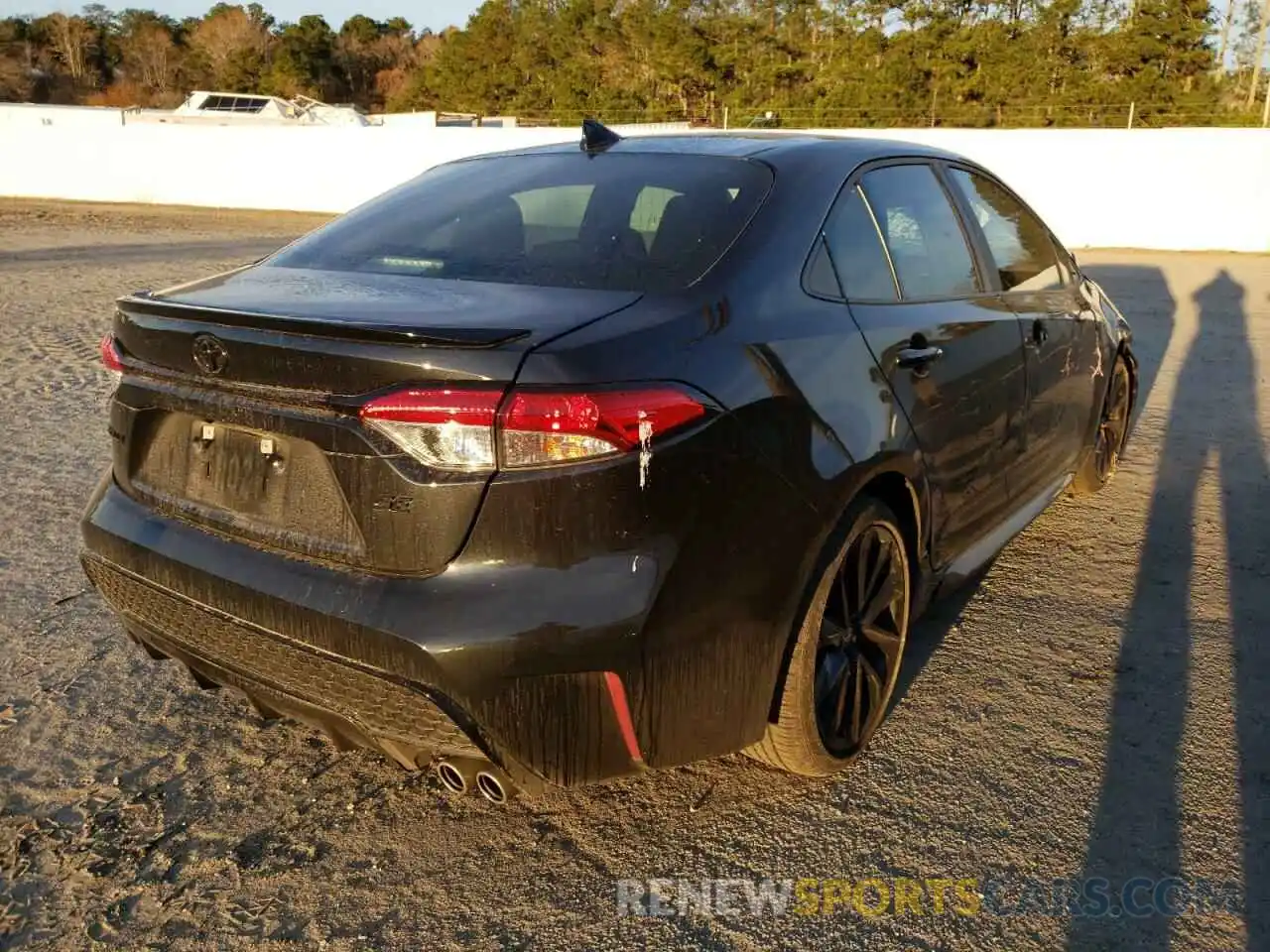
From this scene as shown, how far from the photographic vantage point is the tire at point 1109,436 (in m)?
4.89

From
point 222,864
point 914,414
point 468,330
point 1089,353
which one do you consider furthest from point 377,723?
point 1089,353

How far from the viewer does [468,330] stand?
2.04 metres

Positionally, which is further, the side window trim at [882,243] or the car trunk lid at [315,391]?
the side window trim at [882,243]

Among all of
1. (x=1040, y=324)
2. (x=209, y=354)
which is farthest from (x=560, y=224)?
(x=1040, y=324)

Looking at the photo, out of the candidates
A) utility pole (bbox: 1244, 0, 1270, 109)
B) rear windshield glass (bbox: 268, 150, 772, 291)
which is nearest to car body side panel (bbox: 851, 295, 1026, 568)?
rear windshield glass (bbox: 268, 150, 772, 291)

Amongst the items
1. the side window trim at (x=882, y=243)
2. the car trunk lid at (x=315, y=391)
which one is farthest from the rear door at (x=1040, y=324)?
the car trunk lid at (x=315, y=391)

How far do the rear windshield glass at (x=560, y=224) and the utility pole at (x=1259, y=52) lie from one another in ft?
116

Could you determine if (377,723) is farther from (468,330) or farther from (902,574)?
(902,574)

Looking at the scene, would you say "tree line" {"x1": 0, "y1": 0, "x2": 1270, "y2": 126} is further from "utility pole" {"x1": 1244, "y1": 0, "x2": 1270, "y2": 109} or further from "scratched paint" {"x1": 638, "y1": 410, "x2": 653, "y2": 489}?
"scratched paint" {"x1": 638, "y1": 410, "x2": 653, "y2": 489}

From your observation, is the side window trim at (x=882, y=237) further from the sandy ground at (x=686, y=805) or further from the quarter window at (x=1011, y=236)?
the sandy ground at (x=686, y=805)

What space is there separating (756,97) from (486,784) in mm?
43270

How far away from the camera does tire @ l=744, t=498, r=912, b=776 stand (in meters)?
2.52

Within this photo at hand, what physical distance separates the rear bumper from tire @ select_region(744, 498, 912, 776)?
0.53m

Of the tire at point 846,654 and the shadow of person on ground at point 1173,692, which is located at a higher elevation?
the tire at point 846,654
